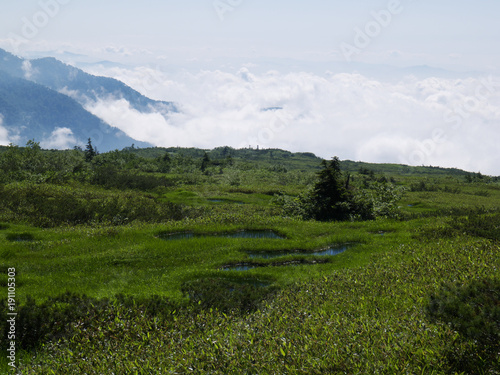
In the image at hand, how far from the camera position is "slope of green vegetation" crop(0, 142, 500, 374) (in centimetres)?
969

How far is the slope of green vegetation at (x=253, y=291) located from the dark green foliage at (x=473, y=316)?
30 millimetres

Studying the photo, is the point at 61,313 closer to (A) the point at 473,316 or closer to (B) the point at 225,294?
(B) the point at 225,294

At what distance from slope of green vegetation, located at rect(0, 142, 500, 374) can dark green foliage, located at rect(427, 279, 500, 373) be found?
0.03 metres

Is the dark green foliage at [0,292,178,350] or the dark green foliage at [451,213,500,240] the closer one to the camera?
the dark green foliage at [0,292,178,350]

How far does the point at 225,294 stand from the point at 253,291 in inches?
61.9

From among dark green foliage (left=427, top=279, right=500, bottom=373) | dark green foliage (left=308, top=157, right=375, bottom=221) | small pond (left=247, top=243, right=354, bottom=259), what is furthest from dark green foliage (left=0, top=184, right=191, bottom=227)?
dark green foliage (left=427, top=279, right=500, bottom=373)

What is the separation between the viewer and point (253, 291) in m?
18.2

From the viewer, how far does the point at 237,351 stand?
10.4m

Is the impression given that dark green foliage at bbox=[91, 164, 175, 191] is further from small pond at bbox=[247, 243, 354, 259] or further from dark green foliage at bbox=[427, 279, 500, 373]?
dark green foliage at bbox=[427, 279, 500, 373]

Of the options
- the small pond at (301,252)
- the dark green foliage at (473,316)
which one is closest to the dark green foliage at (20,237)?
the small pond at (301,252)

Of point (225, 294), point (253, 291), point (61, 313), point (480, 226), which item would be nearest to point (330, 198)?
point (480, 226)

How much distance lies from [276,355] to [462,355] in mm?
4980

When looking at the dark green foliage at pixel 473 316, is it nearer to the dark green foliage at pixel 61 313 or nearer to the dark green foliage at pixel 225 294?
the dark green foliage at pixel 225 294

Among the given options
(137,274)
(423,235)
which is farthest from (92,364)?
(423,235)
